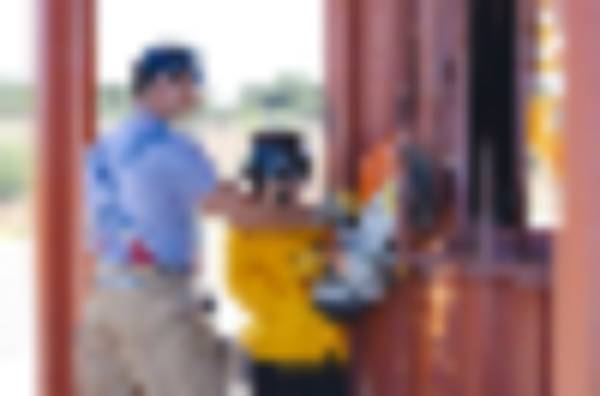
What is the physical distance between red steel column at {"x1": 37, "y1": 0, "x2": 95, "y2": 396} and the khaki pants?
0.55 m

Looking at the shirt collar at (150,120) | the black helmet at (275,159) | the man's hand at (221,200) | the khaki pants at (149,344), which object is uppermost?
the shirt collar at (150,120)

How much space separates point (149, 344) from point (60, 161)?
0.88 m

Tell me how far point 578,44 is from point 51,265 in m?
3.01

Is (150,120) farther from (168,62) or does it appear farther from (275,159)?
(275,159)

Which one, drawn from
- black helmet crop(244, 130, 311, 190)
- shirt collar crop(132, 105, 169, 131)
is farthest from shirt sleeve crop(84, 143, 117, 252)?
black helmet crop(244, 130, 311, 190)

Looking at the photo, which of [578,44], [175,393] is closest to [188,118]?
[175,393]

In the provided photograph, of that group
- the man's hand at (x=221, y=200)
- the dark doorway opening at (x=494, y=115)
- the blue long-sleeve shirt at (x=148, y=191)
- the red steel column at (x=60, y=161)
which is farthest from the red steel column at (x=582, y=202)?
the red steel column at (x=60, y=161)

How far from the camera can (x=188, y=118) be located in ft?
11.8

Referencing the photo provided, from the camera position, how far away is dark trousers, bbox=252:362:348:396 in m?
3.57

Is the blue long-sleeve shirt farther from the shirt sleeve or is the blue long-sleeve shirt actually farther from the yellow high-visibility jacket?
the yellow high-visibility jacket

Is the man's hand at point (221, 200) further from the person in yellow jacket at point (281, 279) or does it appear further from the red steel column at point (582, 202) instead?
the red steel column at point (582, 202)

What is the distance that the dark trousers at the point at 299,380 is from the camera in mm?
3572

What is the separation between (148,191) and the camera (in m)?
3.43

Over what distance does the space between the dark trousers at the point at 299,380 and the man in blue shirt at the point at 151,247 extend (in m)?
0.14
